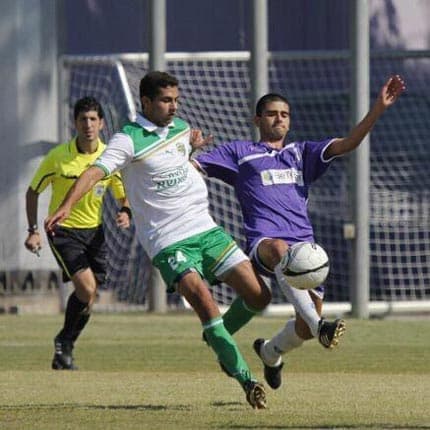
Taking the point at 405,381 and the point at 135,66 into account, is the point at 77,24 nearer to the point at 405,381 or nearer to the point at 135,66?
the point at 135,66

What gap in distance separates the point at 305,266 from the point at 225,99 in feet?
38.2

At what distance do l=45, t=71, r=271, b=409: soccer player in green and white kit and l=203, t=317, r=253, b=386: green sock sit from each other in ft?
0.33

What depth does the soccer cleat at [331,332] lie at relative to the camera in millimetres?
9414

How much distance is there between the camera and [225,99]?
21500mm

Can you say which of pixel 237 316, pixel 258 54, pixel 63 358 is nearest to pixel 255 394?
pixel 237 316

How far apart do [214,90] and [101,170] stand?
39.6 feet

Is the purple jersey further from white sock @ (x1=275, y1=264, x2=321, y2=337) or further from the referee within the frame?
the referee

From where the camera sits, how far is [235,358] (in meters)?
9.34

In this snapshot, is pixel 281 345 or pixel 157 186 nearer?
pixel 157 186

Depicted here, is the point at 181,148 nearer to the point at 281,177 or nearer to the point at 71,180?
the point at 281,177

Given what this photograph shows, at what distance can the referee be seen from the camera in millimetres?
12789

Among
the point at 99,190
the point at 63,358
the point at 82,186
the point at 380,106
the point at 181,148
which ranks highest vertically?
the point at 380,106

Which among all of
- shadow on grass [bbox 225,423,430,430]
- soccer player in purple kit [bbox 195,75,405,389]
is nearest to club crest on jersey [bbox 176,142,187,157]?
soccer player in purple kit [bbox 195,75,405,389]

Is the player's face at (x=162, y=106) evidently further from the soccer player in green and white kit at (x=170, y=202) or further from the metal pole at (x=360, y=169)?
the metal pole at (x=360, y=169)
